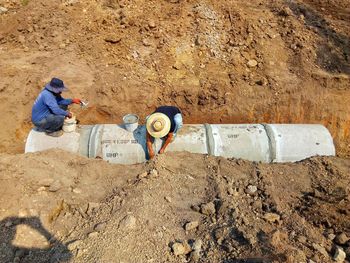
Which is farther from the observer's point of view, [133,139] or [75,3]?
[75,3]

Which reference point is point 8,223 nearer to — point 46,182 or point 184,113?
point 46,182

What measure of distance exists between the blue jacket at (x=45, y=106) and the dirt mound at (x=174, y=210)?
0.86m

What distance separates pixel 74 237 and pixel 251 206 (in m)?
3.06

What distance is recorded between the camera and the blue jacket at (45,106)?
7424 mm

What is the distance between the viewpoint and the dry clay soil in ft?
17.8

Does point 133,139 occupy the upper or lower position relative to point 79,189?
upper

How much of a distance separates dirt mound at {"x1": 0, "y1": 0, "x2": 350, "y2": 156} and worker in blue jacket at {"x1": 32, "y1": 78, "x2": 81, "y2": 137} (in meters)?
2.19

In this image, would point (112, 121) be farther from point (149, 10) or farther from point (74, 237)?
point (74, 237)

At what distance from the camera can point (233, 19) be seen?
36.9 ft

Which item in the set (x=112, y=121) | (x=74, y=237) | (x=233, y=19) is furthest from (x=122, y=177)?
(x=233, y=19)

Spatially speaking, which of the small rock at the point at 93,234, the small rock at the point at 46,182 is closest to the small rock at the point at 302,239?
the small rock at the point at 93,234

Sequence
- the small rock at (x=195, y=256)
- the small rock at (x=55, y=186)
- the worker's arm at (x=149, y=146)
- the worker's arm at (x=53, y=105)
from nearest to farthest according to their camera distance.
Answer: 1. the small rock at (x=195, y=256)
2. the small rock at (x=55, y=186)
3. the worker's arm at (x=53, y=105)
4. the worker's arm at (x=149, y=146)

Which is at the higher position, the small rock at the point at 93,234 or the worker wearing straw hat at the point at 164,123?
the worker wearing straw hat at the point at 164,123

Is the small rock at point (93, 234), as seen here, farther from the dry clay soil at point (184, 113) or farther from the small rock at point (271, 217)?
the small rock at point (271, 217)
